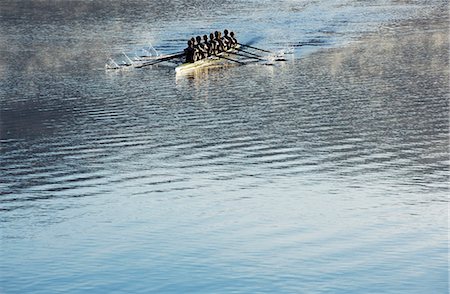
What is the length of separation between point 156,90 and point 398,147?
8934 millimetres

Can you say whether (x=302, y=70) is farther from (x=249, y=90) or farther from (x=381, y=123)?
(x=381, y=123)

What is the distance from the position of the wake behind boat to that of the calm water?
2.31 ft

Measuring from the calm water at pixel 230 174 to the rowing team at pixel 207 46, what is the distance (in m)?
0.98

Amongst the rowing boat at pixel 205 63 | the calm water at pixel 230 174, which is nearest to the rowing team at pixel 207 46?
the rowing boat at pixel 205 63

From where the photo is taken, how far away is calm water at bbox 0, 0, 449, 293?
1269cm

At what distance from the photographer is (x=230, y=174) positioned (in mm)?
17000

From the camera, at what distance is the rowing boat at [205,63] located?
1146 inches

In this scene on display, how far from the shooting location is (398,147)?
1872 centimetres

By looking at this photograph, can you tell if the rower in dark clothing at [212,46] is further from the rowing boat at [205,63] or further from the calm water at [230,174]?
the calm water at [230,174]

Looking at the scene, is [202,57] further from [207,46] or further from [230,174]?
[230,174]

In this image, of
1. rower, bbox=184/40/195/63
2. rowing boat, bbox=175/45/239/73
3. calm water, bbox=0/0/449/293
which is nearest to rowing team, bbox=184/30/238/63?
rower, bbox=184/40/195/63

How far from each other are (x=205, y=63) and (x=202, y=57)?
0.27 meters

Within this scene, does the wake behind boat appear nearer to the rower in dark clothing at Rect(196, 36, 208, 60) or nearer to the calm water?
the rower in dark clothing at Rect(196, 36, 208, 60)

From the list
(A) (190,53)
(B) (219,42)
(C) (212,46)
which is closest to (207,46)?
(C) (212,46)
